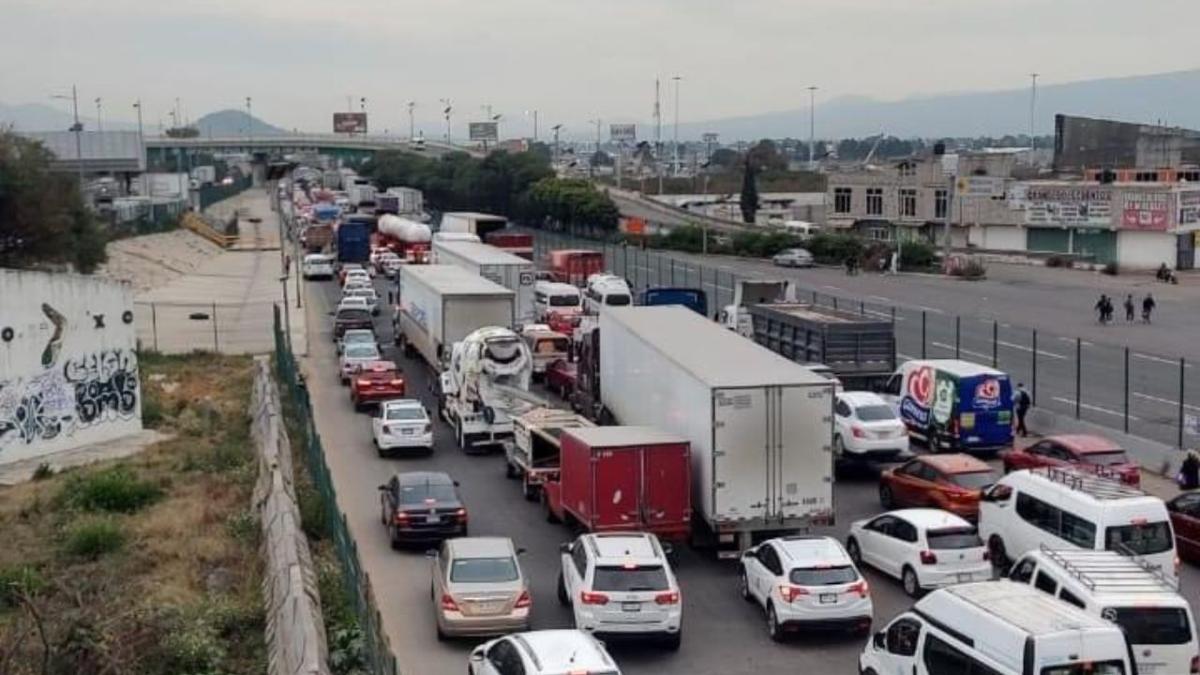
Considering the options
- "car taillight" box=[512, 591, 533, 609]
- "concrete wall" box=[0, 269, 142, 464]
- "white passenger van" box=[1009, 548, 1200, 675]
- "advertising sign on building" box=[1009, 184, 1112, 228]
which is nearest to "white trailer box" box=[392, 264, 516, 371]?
"concrete wall" box=[0, 269, 142, 464]

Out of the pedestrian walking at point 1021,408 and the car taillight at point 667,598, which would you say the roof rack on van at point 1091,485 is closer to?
the car taillight at point 667,598

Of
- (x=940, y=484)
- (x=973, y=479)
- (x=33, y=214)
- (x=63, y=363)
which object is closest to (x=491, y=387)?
(x=63, y=363)

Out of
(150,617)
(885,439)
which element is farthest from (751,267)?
(150,617)

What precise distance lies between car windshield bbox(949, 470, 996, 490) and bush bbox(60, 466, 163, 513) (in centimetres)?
1423

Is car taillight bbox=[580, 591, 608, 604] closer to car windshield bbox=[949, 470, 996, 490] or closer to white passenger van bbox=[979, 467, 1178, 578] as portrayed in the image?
white passenger van bbox=[979, 467, 1178, 578]

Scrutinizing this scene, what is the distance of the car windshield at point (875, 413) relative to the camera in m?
29.8

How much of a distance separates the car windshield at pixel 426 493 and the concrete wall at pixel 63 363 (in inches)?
422

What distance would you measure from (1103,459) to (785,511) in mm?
7620

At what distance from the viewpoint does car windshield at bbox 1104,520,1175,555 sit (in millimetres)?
20281

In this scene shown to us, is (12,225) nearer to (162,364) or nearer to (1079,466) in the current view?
(162,364)

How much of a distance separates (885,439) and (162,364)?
87.5 feet

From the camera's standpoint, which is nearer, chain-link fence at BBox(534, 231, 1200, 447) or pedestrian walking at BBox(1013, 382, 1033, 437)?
pedestrian walking at BBox(1013, 382, 1033, 437)

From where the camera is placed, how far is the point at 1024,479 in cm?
2261

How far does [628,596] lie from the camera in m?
18.7
